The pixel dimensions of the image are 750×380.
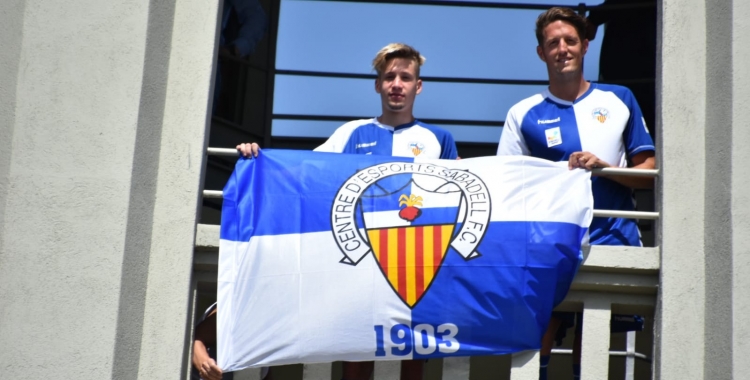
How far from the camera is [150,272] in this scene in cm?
644

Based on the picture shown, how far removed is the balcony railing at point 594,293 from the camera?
631 cm

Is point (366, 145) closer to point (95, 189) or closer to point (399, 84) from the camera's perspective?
point (399, 84)

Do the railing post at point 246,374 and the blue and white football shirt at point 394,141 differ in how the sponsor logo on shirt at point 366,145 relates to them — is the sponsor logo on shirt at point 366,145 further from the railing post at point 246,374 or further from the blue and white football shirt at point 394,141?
the railing post at point 246,374

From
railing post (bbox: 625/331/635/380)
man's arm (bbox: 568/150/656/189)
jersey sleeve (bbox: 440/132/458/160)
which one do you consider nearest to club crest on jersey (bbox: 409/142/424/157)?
jersey sleeve (bbox: 440/132/458/160)

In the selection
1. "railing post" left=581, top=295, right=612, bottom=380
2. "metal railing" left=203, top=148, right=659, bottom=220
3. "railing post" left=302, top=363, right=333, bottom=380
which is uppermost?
"metal railing" left=203, top=148, right=659, bottom=220

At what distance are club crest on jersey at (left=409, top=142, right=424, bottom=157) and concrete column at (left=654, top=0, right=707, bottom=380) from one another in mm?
1357

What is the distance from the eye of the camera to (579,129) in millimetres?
6875

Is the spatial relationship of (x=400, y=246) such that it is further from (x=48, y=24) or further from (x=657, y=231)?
(x=48, y=24)

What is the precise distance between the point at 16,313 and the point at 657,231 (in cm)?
347

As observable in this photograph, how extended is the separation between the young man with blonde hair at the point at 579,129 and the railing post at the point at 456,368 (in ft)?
1.99

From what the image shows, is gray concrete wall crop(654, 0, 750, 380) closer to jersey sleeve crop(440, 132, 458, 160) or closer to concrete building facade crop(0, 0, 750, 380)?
concrete building facade crop(0, 0, 750, 380)

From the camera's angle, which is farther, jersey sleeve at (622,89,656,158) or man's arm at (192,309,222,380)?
jersey sleeve at (622,89,656,158)

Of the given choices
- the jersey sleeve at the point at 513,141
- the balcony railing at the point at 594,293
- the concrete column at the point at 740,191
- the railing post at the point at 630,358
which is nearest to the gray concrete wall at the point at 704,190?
the concrete column at the point at 740,191

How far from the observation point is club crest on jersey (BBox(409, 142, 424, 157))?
697cm
